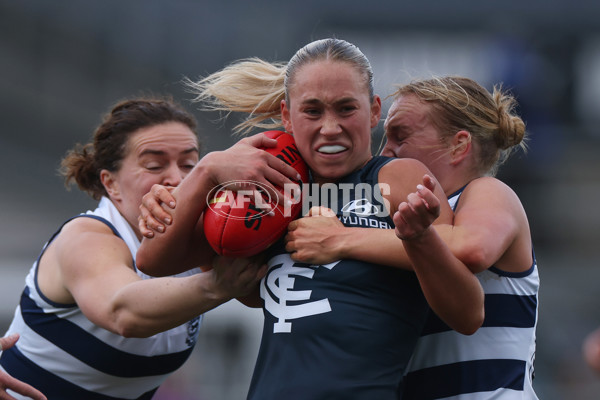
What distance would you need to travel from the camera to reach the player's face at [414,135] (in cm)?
295

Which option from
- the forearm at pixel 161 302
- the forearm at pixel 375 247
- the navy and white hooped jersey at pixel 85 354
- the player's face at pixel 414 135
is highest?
the player's face at pixel 414 135

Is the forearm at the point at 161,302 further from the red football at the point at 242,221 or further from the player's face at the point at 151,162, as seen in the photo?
the player's face at the point at 151,162

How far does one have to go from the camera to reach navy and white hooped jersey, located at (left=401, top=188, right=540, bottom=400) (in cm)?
269

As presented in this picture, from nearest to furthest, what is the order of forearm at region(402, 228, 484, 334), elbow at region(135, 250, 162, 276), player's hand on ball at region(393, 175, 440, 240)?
player's hand on ball at region(393, 175, 440, 240)
forearm at region(402, 228, 484, 334)
elbow at region(135, 250, 162, 276)

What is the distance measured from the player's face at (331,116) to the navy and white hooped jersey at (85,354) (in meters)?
1.23

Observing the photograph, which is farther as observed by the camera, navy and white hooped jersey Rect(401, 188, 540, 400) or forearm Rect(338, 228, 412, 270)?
navy and white hooped jersey Rect(401, 188, 540, 400)

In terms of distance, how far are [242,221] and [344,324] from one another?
0.45 meters

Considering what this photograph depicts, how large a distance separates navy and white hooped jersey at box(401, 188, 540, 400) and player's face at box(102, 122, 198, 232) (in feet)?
4.70

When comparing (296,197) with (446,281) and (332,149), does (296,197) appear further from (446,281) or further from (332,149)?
(446,281)

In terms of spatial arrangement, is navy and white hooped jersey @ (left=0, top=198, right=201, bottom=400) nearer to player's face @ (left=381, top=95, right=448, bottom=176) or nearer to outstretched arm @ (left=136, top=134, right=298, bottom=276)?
outstretched arm @ (left=136, top=134, right=298, bottom=276)

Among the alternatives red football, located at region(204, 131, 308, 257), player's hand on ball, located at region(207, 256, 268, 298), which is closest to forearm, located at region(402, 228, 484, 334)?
red football, located at region(204, 131, 308, 257)

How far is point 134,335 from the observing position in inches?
114

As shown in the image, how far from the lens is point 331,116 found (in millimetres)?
2512

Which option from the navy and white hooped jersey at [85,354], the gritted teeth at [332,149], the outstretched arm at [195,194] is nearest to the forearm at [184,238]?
the outstretched arm at [195,194]
